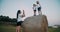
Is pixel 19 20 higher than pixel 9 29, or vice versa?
pixel 19 20

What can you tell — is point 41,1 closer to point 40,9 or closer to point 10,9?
point 40,9

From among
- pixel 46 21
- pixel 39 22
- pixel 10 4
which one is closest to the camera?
pixel 39 22

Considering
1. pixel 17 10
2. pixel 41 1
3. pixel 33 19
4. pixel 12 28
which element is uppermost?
pixel 41 1

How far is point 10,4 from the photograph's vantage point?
7.16ft

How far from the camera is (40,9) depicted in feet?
6.88

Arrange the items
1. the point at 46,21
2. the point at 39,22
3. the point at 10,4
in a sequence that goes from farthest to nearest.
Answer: the point at 10,4, the point at 46,21, the point at 39,22

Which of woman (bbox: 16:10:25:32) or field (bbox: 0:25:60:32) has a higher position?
woman (bbox: 16:10:25:32)

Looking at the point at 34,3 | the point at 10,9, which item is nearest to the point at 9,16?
the point at 10,9

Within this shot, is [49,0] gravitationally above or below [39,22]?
above

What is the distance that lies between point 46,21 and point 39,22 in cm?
23

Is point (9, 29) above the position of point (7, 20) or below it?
below

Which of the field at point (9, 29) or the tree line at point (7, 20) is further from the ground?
the tree line at point (7, 20)

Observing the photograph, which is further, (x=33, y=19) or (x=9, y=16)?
(x=9, y=16)

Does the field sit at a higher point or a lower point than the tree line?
lower
